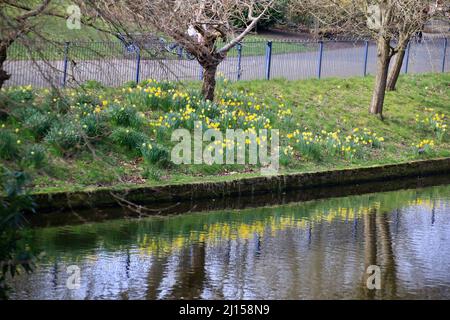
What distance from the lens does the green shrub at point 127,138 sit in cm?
1855

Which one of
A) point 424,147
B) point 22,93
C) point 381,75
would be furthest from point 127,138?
point 381,75

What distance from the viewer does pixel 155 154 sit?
18.2m

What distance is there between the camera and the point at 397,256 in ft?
46.7

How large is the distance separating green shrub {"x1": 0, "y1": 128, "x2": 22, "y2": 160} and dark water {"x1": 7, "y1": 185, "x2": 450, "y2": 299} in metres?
2.29

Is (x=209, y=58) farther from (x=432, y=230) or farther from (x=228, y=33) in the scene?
(x=432, y=230)

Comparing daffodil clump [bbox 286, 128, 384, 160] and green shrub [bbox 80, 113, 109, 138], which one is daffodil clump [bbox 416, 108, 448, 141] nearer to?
daffodil clump [bbox 286, 128, 384, 160]

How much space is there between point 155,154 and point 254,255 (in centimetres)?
496

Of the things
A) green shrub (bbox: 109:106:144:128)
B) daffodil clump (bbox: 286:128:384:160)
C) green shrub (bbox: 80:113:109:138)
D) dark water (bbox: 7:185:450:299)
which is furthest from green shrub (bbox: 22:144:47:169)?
daffodil clump (bbox: 286:128:384:160)

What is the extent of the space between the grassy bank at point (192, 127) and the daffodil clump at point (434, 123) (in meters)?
0.03

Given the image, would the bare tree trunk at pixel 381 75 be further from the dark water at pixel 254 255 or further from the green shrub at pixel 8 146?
the green shrub at pixel 8 146

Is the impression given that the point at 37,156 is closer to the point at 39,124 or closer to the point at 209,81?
the point at 39,124
